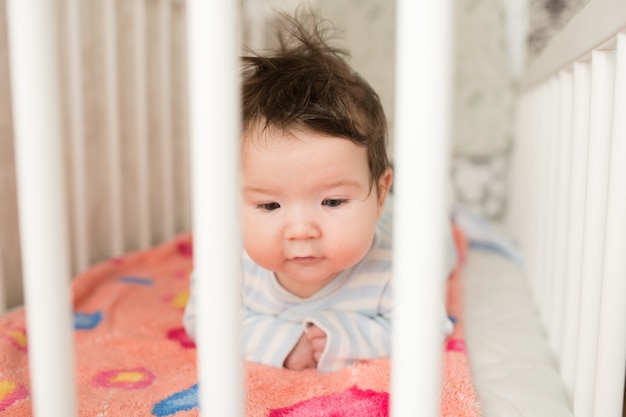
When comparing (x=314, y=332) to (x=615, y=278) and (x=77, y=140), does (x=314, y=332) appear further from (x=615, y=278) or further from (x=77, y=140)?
(x=77, y=140)

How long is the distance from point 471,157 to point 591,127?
1.29 m

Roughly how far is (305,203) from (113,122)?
0.79 metres

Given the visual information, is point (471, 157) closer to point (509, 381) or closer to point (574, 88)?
point (574, 88)

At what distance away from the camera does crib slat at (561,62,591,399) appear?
795mm

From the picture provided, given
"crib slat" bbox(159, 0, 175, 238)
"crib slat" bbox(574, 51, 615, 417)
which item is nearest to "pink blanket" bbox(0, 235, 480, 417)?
"crib slat" bbox(574, 51, 615, 417)

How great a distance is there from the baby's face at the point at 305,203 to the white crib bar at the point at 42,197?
283 millimetres

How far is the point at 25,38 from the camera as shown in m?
0.45

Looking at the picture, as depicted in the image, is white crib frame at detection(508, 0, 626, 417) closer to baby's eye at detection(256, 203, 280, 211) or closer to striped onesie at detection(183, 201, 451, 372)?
striped onesie at detection(183, 201, 451, 372)

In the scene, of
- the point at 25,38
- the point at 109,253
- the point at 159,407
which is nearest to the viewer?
the point at 25,38

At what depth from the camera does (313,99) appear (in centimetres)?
75

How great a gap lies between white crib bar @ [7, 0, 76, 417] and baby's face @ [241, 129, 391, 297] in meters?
0.28

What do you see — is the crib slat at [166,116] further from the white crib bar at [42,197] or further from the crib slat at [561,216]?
the white crib bar at [42,197]

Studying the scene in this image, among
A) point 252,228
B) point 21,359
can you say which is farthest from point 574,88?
point 21,359

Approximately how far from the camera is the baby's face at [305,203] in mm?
720
